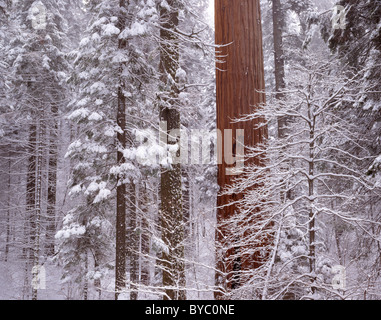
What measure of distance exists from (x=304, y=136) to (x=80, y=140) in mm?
6844

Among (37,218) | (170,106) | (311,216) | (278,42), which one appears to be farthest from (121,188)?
(278,42)

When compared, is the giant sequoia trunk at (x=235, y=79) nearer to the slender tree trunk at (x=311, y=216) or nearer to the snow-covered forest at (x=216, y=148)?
the snow-covered forest at (x=216, y=148)

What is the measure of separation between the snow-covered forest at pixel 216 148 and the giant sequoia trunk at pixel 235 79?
0.06 feet

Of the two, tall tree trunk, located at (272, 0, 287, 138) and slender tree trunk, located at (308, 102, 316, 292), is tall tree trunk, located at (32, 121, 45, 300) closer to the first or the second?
tall tree trunk, located at (272, 0, 287, 138)

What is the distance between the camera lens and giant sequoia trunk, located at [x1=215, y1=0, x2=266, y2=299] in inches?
151

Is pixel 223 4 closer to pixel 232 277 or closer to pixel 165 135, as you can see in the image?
pixel 232 277

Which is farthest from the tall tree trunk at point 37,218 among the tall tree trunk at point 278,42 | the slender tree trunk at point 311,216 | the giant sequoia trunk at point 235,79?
the slender tree trunk at point 311,216

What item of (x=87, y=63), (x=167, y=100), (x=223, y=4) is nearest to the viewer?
(x=223, y=4)

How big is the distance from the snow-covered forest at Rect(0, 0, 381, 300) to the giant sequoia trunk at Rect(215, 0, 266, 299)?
18 mm

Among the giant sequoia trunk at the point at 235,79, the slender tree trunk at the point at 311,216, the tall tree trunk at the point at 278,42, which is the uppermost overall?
the tall tree trunk at the point at 278,42

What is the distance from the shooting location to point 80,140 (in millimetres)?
9266

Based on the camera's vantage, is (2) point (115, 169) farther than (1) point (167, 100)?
Yes

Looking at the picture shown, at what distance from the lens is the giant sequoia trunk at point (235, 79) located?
3.84m
